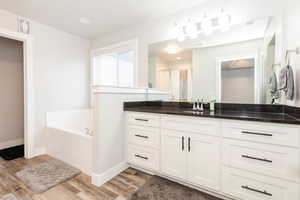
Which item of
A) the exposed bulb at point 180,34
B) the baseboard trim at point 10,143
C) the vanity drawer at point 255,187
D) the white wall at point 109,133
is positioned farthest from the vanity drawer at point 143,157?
the baseboard trim at point 10,143

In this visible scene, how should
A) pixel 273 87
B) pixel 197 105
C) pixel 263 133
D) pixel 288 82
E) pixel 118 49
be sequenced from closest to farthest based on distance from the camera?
pixel 263 133 → pixel 288 82 → pixel 273 87 → pixel 197 105 → pixel 118 49

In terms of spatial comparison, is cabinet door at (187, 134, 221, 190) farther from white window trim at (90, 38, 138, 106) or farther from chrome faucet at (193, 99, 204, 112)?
white window trim at (90, 38, 138, 106)

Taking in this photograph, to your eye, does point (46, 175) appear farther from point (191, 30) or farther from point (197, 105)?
point (191, 30)

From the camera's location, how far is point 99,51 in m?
3.17

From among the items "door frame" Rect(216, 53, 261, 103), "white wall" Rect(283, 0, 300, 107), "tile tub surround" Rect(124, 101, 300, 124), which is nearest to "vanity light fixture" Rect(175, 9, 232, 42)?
"door frame" Rect(216, 53, 261, 103)

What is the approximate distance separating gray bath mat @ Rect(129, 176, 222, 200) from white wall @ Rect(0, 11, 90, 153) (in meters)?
2.13

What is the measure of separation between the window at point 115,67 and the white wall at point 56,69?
0.27m

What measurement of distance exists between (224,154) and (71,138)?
1.99 metres

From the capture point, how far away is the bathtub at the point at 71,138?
74.8 inches

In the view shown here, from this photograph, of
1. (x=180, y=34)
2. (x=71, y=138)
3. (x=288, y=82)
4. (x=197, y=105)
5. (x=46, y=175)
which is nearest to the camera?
(x=288, y=82)

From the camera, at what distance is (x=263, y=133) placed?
1.17 meters

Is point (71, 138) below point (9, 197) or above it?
above

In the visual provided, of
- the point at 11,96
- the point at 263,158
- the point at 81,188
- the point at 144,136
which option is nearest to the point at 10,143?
the point at 11,96

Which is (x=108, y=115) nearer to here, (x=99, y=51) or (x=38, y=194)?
(x=38, y=194)
